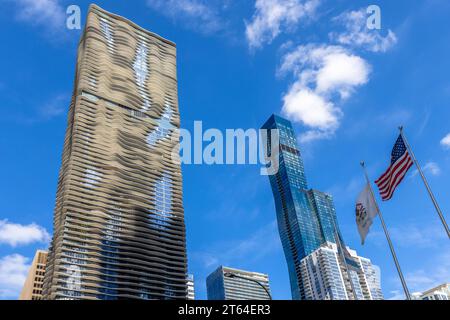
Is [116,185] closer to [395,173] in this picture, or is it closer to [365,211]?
[365,211]

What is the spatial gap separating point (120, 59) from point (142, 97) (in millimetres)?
19136

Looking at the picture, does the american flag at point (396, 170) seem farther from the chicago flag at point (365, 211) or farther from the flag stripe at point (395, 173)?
the chicago flag at point (365, 211)

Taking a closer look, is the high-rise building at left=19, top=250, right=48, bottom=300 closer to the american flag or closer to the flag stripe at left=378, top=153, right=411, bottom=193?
the american flag

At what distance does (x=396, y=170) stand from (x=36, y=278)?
18358cm

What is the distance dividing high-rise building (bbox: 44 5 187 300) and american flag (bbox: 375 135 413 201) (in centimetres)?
12292

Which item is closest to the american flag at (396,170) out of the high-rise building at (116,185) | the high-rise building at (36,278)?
the high-rise building at (116,185)

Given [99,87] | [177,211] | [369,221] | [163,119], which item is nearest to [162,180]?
[177,211]

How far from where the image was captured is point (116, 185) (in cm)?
16412

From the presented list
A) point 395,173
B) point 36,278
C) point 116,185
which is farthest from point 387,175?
point 36,278

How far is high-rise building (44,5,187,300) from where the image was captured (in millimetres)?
144000

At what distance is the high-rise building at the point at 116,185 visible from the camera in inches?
5669

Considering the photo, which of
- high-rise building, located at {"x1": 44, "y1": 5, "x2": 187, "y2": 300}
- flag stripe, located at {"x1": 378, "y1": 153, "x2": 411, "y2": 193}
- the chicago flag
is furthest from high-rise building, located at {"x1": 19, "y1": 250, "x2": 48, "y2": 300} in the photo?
flag stripe, located at {"x1": 378, "y1": 153, "x2": 411, "y2": 193}
